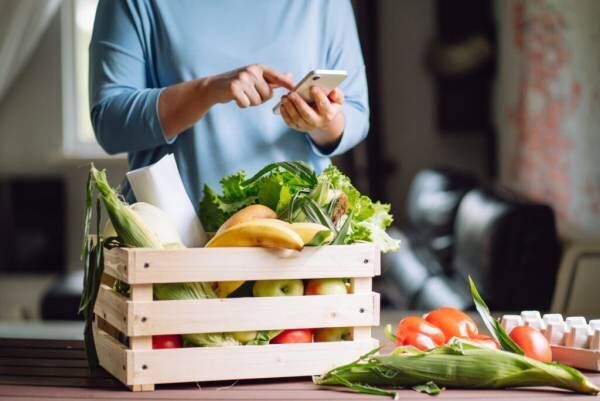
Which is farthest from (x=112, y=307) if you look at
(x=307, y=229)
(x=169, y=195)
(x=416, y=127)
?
(x=416, y=127)

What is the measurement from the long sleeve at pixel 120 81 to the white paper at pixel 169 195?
322mm

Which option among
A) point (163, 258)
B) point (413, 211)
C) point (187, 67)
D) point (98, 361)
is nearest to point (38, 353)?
point (98, 361)

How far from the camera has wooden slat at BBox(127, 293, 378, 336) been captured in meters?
1.49

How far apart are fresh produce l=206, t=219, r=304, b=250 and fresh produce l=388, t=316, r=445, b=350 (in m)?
0.25

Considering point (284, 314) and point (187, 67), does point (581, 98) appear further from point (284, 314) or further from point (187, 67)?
point (284, 314)

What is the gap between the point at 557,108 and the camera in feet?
16.4

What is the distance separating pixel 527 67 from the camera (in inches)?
218

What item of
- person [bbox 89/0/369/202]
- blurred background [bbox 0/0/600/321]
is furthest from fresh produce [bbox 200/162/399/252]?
blurred background [bbox 0/0/600/321]

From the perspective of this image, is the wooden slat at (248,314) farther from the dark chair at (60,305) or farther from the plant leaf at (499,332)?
the dark chair at (60,305)

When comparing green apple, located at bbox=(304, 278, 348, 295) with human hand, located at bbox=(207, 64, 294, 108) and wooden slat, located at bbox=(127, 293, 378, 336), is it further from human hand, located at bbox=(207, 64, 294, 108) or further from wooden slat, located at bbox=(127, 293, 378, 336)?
human hand, located at bbox=(207, 64, 294, 108)

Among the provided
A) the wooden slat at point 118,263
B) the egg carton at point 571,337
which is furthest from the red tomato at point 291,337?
the egg carton at point 571,337

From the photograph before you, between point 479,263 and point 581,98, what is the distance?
1.21 metres

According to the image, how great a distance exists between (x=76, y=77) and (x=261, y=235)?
5.84 metres

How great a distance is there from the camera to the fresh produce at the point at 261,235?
150 cm
